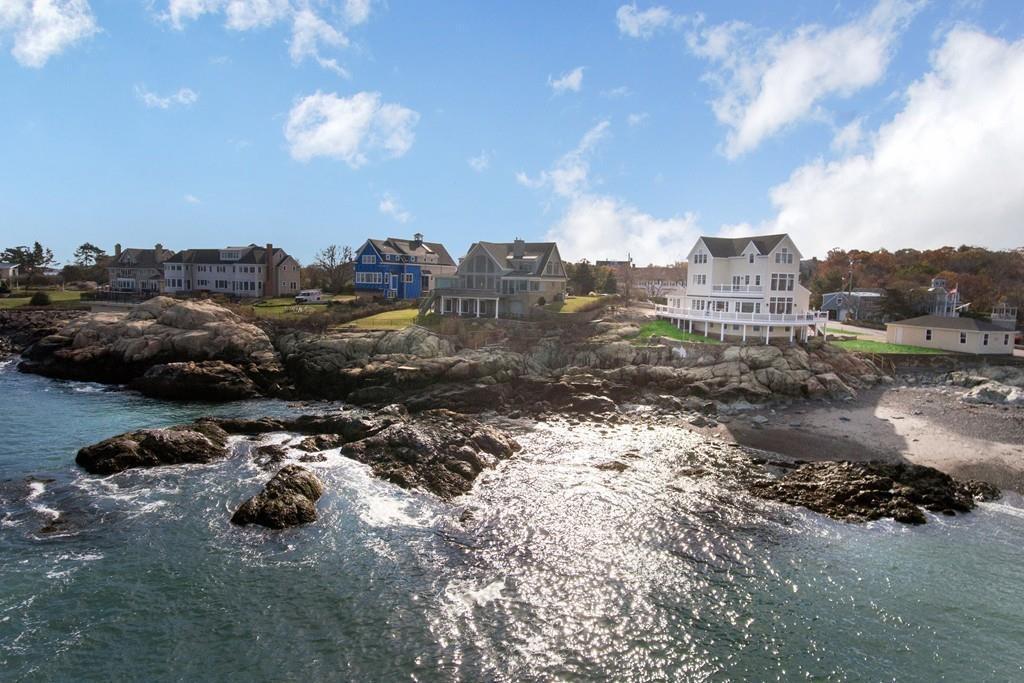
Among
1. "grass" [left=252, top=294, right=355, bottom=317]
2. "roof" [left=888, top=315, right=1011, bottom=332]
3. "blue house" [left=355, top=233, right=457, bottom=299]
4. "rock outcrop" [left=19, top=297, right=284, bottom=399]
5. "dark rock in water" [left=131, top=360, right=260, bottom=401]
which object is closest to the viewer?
"dark rock in water" [left=131, top=360, right=260, bottom=401]

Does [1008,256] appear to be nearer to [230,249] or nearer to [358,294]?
[358,294]

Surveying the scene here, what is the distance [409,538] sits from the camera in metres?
18.5

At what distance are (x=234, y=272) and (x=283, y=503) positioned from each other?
208 feet

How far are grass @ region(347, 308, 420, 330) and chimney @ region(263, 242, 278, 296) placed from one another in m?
24.5

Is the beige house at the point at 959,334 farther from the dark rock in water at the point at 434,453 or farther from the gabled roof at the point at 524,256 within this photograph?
the dark rock in water at the point at 434,453

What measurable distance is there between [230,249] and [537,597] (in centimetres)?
7276

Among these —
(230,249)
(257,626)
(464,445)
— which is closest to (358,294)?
(230,249)

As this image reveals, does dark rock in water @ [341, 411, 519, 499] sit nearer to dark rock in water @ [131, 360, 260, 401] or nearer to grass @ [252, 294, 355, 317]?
dark rock in water @ [131, 360, 260, 401]

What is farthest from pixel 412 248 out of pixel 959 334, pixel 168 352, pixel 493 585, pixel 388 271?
pixel 493 585

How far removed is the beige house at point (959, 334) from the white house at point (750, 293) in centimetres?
745

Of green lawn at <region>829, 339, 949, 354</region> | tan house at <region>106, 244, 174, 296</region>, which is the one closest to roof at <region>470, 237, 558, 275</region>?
green lawn at <region>829, 339, 949, 354</region>

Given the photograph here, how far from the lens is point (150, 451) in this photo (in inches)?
935

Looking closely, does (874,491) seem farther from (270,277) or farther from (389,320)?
(270,277)

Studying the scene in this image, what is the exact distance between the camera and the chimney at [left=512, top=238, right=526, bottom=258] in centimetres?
6071
